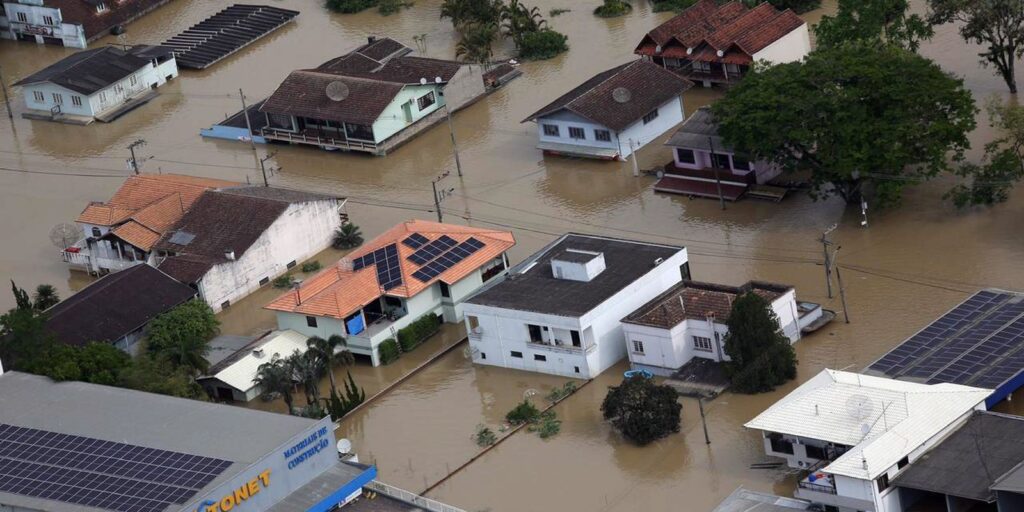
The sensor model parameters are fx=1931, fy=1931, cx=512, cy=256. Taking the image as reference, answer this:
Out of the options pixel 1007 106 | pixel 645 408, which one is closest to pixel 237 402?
pixel 645 408

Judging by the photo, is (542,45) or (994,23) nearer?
(994,23)

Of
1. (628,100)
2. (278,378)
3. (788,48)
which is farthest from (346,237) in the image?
(788,48)

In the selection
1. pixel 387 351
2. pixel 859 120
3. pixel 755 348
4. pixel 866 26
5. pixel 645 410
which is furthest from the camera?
pixel 866 26

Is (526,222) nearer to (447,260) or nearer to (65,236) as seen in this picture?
(447,260)

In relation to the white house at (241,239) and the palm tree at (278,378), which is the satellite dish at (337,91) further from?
the palm tree at (278,378)

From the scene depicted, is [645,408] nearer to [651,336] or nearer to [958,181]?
[651,336]

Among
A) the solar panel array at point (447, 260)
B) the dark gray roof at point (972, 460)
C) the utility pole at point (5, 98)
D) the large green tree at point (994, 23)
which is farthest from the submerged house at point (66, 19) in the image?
the dark gray roof at point (972, 460)

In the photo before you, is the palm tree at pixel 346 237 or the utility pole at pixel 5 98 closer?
the palm tree at pixel 346 237
